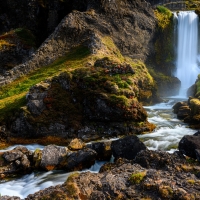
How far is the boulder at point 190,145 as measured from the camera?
495 inches

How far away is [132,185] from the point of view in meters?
9.37

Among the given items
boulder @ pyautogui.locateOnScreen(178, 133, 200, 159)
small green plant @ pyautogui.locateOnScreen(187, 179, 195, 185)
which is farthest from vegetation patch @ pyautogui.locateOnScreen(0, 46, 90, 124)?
small green plant @ pyautogui.locateOnScreen(187, 179, 195, 185)

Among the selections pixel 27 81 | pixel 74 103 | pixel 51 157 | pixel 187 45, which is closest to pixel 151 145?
pixel 74 103

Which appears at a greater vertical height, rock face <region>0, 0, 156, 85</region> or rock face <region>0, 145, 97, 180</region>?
rock face <region>0, 0, 156, 85</region>

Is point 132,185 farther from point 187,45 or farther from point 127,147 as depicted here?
point 187,45

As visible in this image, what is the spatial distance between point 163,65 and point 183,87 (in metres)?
5.40

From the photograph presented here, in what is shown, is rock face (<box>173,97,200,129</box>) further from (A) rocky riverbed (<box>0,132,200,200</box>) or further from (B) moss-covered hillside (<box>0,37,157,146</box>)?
(A) rocky riverbed (<box>0,132,200,200</box>)

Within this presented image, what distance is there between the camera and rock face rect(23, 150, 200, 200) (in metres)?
8.70

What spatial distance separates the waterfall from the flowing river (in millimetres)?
A: 23049

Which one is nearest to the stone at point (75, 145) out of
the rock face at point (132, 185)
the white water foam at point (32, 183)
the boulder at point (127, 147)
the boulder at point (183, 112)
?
the white water foam at point (32, 183)

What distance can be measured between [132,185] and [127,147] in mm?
4664

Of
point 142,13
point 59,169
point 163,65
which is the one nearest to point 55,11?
point 142,13

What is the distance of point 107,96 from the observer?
63.4 feet

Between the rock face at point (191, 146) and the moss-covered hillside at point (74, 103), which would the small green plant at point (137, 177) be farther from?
the moss-covered hillside at point (74, 103)
